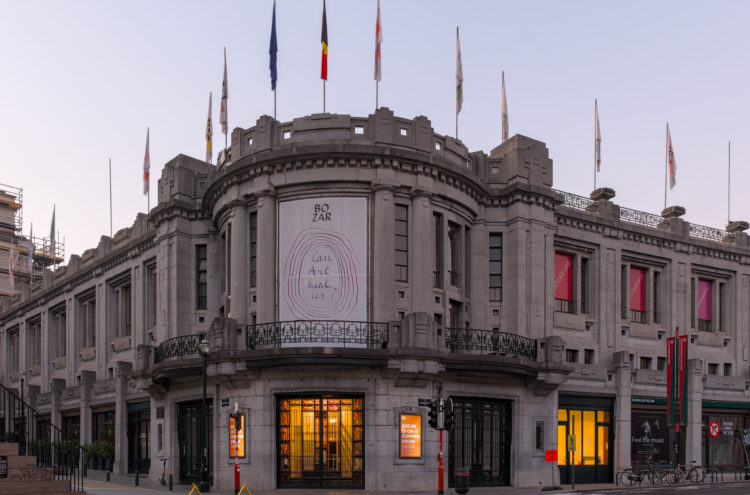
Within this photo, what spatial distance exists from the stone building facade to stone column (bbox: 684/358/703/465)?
11 cm

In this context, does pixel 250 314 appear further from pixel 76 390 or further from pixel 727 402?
pixel 727 402

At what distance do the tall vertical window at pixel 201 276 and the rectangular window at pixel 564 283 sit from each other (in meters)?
17.0

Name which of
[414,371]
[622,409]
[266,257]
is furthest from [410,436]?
[622,409]

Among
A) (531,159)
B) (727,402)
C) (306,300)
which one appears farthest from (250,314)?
(727,402)

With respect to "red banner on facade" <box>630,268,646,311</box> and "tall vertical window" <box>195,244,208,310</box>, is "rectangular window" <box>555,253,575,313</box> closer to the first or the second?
"red banner on facade" <box>630,268,646,311</box>

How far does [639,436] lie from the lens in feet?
129

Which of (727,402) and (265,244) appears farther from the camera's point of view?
(727,402)

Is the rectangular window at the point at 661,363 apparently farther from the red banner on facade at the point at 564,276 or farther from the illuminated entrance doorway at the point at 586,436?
the red banner on facade at the point at 564,276

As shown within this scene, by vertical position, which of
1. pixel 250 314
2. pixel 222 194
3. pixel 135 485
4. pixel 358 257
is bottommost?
pixel 135 485

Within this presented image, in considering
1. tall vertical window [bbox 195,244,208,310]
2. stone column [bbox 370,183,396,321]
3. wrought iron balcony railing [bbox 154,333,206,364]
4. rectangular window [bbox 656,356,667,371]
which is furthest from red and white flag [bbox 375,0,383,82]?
rectangular window [bbox 656,356,667,371]

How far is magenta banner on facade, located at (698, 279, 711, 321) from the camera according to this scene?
44125 millimetres

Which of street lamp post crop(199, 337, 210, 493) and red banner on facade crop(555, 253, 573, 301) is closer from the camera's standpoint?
street lamp post crop(199, 337, 210, 493)

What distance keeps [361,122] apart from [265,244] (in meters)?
6.36

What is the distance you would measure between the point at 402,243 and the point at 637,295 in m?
16.1
